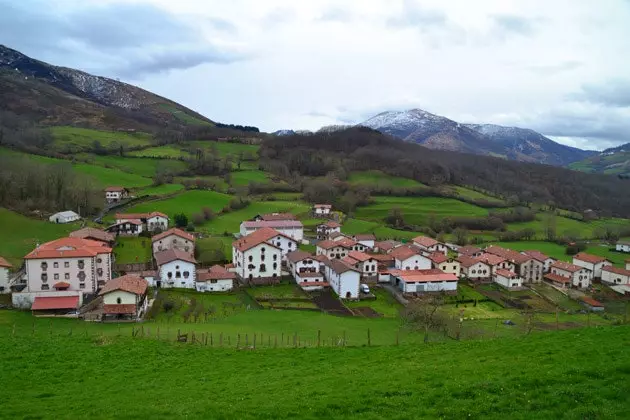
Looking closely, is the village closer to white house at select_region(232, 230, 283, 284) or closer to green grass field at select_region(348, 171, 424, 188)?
white house at select_region(232, 230, 283, 284)

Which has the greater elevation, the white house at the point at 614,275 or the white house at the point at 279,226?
the white house at the point at 279,226

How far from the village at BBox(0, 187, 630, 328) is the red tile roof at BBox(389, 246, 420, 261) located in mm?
171

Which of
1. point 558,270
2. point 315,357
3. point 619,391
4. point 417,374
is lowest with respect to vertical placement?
point 558,270

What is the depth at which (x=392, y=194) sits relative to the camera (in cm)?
11375

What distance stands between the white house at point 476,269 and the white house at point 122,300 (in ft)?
134

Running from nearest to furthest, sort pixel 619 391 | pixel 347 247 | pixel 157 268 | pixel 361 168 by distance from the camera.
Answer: pixel 619 391 → pixel 157 268 → pixel 347 247 → pixel 361 168

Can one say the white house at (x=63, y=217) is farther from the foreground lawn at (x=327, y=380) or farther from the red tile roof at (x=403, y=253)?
the foreground lawn at (x=327, y=380)

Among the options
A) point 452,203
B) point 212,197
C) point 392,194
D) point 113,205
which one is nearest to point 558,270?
point 452,203

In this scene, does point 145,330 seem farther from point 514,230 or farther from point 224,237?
point 514,230

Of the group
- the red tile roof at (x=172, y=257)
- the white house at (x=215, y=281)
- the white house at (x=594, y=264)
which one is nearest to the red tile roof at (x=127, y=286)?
the red tile roof at (x=172, y=257)

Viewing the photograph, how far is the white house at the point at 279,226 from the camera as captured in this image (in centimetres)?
6875

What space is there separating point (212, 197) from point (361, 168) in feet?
187

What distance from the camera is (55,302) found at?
1447 inches

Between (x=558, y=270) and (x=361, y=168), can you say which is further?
(x=361, y=168)
